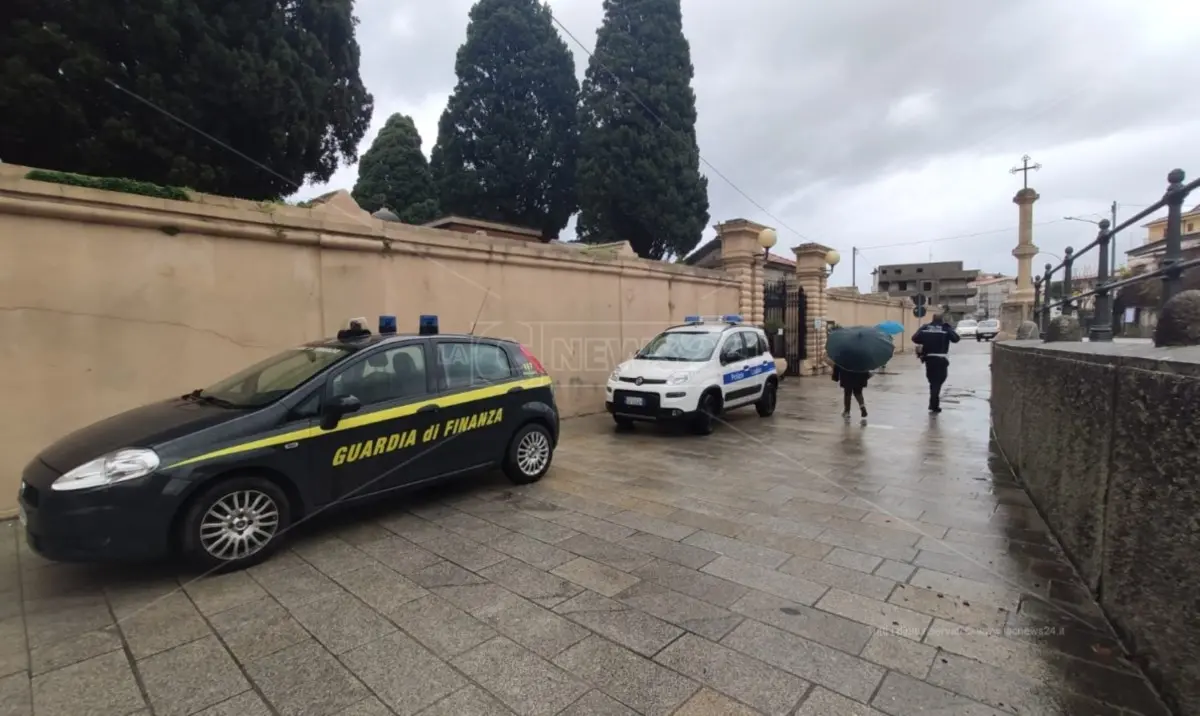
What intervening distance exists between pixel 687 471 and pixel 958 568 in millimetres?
2883

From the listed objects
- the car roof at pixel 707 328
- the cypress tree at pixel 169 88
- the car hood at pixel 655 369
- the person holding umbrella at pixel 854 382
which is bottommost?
the person holding umbrella at pixel 854 382

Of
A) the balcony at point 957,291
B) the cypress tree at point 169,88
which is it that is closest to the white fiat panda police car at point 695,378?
the cypress tree at point 169,88

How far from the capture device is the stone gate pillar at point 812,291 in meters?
17.1

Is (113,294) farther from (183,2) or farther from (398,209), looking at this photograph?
(398,209)

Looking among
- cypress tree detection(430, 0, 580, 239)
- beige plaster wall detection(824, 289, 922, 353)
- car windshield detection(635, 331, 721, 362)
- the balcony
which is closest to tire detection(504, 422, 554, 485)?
car windshield detection(635, 331, 721, 362)

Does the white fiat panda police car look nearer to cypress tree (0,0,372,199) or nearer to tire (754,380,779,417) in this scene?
tire (754,380,779,417)

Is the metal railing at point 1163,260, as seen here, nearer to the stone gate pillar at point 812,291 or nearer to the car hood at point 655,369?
the car hood at point 655,369

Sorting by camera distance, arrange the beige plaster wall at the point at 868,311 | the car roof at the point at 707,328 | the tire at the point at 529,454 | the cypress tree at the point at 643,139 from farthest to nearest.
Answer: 1. the beige plaster wall at the point at 868,311
2. the cypress tree at the point at 643,139
3. the car roof at the point at 707,328
4. the tire at the point at 529,454

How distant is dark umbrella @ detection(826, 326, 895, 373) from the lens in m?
8.49

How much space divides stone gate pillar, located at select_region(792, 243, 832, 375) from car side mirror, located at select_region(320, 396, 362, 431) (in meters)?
15.5

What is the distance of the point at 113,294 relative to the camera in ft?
16.8

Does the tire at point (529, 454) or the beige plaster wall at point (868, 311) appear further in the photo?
the beige plaster wall at point (868, 311)

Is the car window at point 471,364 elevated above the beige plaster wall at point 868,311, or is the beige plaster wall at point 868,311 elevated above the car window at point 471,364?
the beige plaster wall at point 868,311

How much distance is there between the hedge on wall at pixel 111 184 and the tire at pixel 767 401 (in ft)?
28.1
